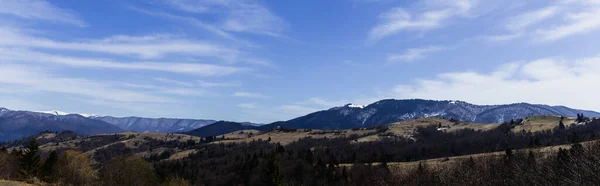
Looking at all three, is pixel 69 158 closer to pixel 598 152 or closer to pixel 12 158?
pixel 12 158

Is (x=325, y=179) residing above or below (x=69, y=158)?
below

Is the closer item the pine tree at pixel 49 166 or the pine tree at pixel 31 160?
the pine tree at pixel 49 166

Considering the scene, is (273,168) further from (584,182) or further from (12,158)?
(584,182)

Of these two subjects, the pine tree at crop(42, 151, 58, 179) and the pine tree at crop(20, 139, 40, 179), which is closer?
the pine tree at crop(42, 151, 58, 179)

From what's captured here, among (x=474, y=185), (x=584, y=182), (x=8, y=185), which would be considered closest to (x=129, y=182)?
(x=8, y=185)

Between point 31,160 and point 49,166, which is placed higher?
point 31,160

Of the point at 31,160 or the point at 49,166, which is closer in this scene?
the point at 31,160

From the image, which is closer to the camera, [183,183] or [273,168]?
[183,183]

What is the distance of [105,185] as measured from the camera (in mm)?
100438

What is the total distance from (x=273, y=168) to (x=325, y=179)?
46450mm

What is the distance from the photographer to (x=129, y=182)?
10931 cm

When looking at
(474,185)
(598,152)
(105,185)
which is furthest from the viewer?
(105,185)

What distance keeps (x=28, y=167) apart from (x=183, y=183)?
38.4m

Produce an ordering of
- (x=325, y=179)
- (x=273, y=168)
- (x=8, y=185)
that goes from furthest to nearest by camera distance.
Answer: (x=325, y=179)
(x=273, y=168)
(x=8, y=185)
